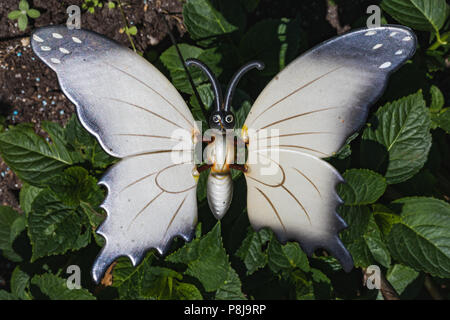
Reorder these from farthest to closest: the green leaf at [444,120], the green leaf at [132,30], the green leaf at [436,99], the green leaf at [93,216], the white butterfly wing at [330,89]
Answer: the green leaf at [132,30] → the green leaf at [436,99] → the green leaf at [444,120] → the green leaf at [93,216] → the white butterfly wing at [330,89]

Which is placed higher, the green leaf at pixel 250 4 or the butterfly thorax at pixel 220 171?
the green leaf at pixel 250 4

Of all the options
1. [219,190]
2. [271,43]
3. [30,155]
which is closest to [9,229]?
[30,155]

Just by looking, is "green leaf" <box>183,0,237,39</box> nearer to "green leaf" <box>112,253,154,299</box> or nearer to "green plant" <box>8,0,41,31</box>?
"green plant" <box>8,0,41,31</box>

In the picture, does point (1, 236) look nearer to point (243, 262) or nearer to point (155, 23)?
point (243, 262)

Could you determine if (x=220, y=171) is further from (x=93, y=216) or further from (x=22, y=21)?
(x=22, y=21)

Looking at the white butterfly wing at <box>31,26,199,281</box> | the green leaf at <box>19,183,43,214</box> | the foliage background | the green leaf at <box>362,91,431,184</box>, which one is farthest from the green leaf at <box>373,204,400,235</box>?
the green leaf at <box>19,183,43,214</box>

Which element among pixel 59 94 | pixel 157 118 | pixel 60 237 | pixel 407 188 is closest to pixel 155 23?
pixel 59 94

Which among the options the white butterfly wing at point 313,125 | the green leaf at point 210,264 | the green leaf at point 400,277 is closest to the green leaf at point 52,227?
the green leaf at point 210,264

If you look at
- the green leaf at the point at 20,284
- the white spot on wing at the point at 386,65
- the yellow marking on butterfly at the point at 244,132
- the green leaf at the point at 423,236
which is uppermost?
the white spot on wing at the point at 386,65

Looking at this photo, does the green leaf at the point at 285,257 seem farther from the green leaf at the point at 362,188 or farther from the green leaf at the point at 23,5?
the green leaf at the point at 23,5
